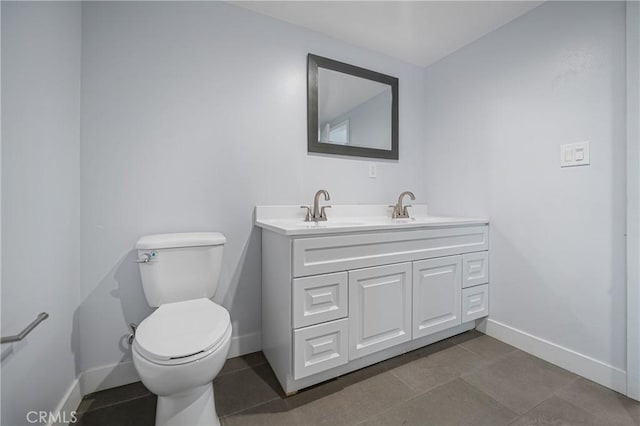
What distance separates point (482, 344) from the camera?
1.76 meters

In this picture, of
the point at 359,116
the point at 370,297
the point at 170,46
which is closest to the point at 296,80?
the point at 359,116

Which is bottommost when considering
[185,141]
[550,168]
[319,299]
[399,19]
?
[319,299]

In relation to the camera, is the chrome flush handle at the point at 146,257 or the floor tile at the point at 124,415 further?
the chrome flush handle at the point at 146,257

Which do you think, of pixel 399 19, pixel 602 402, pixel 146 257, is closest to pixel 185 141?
pixel 146 257

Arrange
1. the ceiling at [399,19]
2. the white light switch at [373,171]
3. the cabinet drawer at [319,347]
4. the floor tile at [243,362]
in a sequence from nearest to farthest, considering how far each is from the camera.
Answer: the cabinet drawer at [319,347], the floor tile at [243,362], the ceiling at [399,19], the white light switch at [373,171]

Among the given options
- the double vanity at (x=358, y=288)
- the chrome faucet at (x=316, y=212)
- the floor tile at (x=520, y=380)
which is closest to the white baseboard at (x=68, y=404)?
the double vanity at (x=358, y=288)

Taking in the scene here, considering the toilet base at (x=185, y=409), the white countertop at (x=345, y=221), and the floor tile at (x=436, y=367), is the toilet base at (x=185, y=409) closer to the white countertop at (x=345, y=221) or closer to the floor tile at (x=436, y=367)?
the white countertop at (x=345, y=221)

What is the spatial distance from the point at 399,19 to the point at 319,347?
2066 millimetres

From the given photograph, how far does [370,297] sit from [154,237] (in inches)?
Result: 46.0

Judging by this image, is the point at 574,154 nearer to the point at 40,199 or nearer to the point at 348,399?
the point at 348,399

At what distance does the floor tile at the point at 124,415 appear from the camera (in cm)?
113

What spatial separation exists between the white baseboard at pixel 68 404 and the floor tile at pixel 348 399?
36.0 inches

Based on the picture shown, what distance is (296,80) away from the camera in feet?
5.97

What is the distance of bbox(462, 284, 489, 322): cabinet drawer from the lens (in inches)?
70.5
